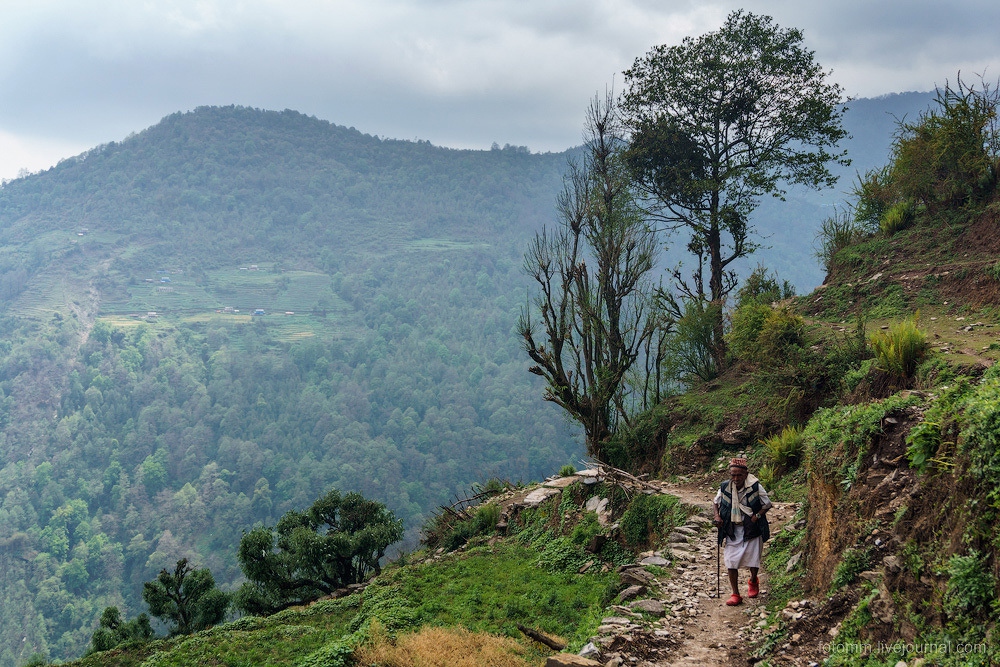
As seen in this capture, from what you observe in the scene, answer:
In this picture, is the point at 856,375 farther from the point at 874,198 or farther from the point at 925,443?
the point at 874,198

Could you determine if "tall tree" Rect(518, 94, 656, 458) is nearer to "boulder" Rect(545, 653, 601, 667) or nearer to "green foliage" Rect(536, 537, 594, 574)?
"green foliage" Rect(536, 537, 594, 574)

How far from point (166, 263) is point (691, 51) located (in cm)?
20520

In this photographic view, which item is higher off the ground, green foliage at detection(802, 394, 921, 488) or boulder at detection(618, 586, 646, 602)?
green foliage at detection(802, 394, 921, 488)

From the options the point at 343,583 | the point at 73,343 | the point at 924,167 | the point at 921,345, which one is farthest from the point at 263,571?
the point at 73,343

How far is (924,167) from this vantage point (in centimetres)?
1614

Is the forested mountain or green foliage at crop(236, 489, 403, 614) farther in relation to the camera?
the forested mountain

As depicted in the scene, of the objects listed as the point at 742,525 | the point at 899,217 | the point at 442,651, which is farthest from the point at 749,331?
the point at 442,651

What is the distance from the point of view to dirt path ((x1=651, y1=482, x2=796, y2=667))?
6589 mm

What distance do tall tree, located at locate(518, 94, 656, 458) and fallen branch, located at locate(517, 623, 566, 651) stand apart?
7570 mm

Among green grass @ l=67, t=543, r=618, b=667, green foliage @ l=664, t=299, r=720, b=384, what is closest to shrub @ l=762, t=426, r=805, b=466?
green grass @ l=67, t=543, r=618, b=667

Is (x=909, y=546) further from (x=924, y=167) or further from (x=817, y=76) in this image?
(x=817, y=76)

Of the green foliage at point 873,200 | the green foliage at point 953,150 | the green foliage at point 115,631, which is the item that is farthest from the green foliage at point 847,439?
the green foliage at point 115,631

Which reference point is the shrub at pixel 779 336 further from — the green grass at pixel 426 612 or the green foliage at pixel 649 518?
the green grass at pixel 426 612

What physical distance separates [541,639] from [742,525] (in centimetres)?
344
